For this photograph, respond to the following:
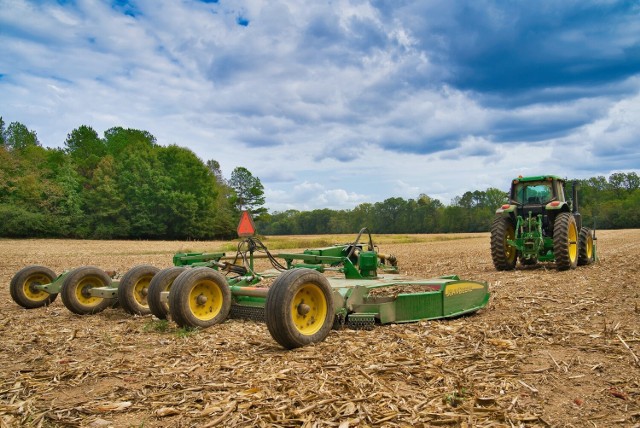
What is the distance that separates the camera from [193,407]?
3.67 meters

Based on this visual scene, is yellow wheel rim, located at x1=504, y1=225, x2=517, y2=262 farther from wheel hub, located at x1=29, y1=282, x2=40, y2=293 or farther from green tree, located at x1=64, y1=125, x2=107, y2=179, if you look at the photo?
green tree, located at x1=64, y1=125, x2=107, y2=179

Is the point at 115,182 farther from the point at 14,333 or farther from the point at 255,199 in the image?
the point at 14,333

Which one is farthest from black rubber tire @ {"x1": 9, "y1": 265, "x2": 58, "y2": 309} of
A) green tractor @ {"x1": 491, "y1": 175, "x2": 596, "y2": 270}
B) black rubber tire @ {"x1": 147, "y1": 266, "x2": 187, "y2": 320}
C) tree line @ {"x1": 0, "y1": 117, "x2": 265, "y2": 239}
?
tree line @ {"x1": 0, "y1": 117, "x2": 265, "y2": 239}

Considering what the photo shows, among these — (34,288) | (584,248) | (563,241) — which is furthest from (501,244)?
(34,288)

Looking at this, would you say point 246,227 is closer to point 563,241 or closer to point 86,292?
point 86,292

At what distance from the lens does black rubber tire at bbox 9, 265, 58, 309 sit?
28.6 ft

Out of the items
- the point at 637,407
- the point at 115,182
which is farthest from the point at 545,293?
the point at 115,182

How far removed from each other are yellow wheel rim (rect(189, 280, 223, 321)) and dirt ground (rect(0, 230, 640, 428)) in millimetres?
297

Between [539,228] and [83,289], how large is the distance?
10.4m

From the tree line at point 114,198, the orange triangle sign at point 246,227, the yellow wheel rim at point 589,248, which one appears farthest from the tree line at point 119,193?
the orange triangle sign at point 246,227

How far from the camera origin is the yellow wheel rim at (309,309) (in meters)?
5.39

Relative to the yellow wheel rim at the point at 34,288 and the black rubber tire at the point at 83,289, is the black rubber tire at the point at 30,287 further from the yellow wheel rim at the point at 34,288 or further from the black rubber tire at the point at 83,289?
the black rubber tire at the point at 83,289

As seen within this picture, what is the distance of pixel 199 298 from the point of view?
647cm

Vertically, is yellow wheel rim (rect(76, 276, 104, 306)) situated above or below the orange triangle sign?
below
